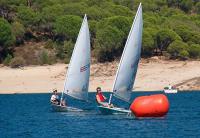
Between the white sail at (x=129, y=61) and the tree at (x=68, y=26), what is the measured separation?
6212 cm

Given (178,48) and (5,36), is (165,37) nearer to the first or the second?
(178,48)

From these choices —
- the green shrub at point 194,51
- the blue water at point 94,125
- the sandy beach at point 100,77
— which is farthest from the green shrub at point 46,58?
the blue water at point 94,125

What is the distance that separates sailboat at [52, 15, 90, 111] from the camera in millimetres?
70625

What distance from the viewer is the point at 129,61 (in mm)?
63406

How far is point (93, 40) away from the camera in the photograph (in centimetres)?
12812

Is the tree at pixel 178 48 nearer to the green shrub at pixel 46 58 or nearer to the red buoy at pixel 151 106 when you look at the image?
the green shrub at pixel 46 58

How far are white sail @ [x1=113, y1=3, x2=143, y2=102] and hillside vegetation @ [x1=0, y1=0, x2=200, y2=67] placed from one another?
→ 56.4 metres

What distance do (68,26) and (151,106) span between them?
67.5 m

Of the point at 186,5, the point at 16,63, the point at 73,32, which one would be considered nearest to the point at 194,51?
the point at 73,32

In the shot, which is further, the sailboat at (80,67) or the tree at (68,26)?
the tree at (68,26)

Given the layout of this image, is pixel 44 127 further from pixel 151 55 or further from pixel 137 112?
pixel 151 55

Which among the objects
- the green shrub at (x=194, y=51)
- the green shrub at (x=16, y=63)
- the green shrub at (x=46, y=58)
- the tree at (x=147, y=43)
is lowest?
the green shrub at (x=16, y=63)

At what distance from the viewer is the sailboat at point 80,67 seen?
232 feet

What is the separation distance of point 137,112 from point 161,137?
10.6 metres
